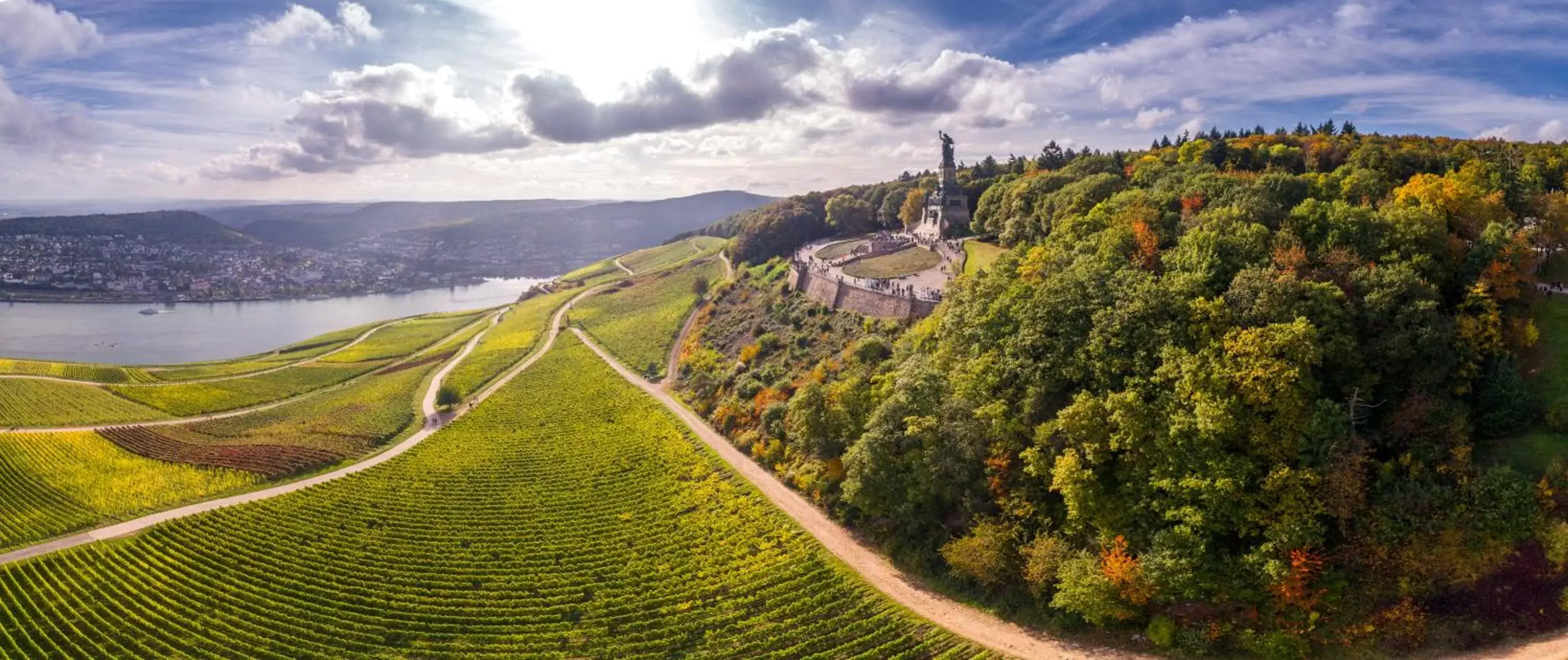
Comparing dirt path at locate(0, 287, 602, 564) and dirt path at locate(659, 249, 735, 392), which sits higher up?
dirt path at locate(659, 249, 735, 392)

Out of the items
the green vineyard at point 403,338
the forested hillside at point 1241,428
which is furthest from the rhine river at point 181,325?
the forested hillside at point 1241,428

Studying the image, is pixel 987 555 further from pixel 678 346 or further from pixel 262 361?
pixel 262 361

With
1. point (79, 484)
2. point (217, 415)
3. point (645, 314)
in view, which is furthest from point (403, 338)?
point (79, 484)

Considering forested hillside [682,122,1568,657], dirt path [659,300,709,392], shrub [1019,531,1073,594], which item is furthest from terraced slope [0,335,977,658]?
dirt path [659,300,709,392]

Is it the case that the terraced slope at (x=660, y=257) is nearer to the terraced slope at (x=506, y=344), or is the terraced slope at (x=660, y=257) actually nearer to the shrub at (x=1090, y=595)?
the terraced slope at (x=506, y=344)

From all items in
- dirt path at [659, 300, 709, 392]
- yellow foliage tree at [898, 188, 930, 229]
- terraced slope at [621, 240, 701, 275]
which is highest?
yellow foliage tree at [898, 188, 930, 229]

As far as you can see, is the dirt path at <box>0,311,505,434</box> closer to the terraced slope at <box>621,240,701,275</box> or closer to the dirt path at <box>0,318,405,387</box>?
the dirt path at <box>0,318,405,387</box>
